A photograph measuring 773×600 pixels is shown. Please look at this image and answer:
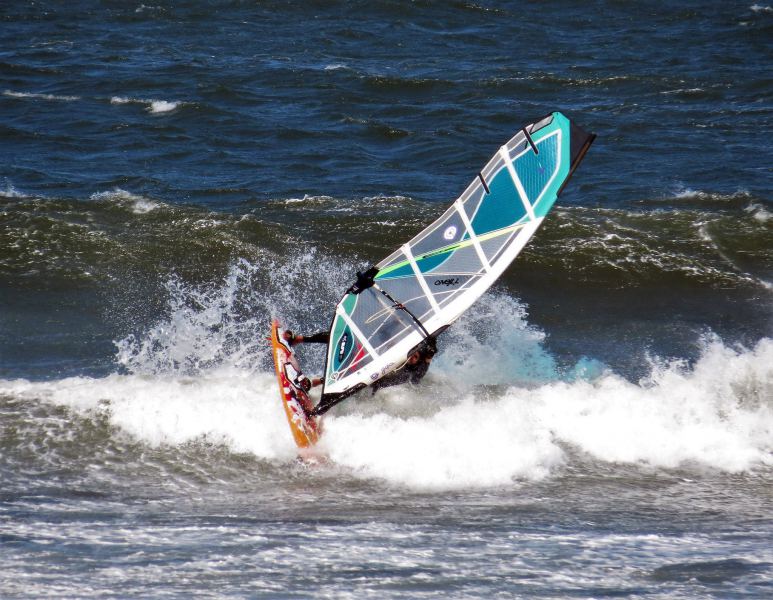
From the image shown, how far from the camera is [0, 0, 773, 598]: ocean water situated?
752cm

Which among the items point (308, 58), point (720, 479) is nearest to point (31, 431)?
point (720, 479)

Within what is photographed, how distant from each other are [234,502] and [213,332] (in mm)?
3424

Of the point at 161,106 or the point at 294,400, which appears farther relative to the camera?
the point at 161,106

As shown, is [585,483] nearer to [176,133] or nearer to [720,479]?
[720,479]

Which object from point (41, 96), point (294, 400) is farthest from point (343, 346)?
point (41, 96)

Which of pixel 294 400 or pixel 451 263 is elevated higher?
pixel 451 263

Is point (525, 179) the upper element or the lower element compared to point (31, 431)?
upper

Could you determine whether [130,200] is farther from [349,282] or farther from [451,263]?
[451,263]

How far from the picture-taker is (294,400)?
930 cm

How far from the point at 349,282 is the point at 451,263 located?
372 centimetres

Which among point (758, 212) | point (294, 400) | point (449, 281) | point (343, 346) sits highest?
point (758, 212)

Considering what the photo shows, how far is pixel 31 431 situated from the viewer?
955 centimetres

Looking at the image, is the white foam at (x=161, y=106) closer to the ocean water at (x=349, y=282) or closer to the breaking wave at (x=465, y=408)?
the ocean water at (x=349, y=282)

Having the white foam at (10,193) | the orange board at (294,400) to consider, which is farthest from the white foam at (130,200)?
the orange board at (294,400)
